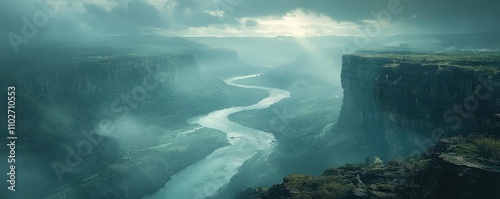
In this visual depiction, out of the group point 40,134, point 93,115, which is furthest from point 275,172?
point 93,115

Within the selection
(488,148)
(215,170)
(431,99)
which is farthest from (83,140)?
(488,148)

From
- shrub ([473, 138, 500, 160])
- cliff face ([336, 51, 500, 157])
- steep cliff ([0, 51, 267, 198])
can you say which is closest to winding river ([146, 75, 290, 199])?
steep cliff ([0, 51, 267, 198])

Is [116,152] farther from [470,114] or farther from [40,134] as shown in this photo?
[470,114]

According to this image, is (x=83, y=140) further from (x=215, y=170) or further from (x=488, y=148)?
(x=488, y=148)

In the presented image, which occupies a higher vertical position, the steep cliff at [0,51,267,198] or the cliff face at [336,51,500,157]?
the cliff face at [336,51,500,157]

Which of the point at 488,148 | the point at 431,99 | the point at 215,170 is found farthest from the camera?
the point at 215,170

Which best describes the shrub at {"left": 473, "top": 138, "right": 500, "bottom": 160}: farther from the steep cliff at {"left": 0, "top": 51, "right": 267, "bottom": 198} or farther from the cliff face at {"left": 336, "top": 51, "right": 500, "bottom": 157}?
the steep cliff at {"left": 0, "top": 51, "right": 267, "bottom": 198}

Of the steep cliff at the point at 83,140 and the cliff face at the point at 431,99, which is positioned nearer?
the cliff face at the point at 431,99

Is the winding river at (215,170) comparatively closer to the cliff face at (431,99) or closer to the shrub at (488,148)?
the cliff face at (431,99)

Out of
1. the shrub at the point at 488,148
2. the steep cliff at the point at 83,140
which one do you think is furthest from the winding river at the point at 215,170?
the shrub at the point at 488,148

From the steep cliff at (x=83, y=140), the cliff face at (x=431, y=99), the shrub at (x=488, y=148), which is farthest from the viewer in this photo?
the steep cliff at (x=83, y=140)

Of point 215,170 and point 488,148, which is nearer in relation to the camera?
point 488,148

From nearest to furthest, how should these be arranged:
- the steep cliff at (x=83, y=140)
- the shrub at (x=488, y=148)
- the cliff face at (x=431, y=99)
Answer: the shrub at (x=488, y=148) < the cliff face at (x=431, y=99) < the steep cliff at (x=83, y=140)
